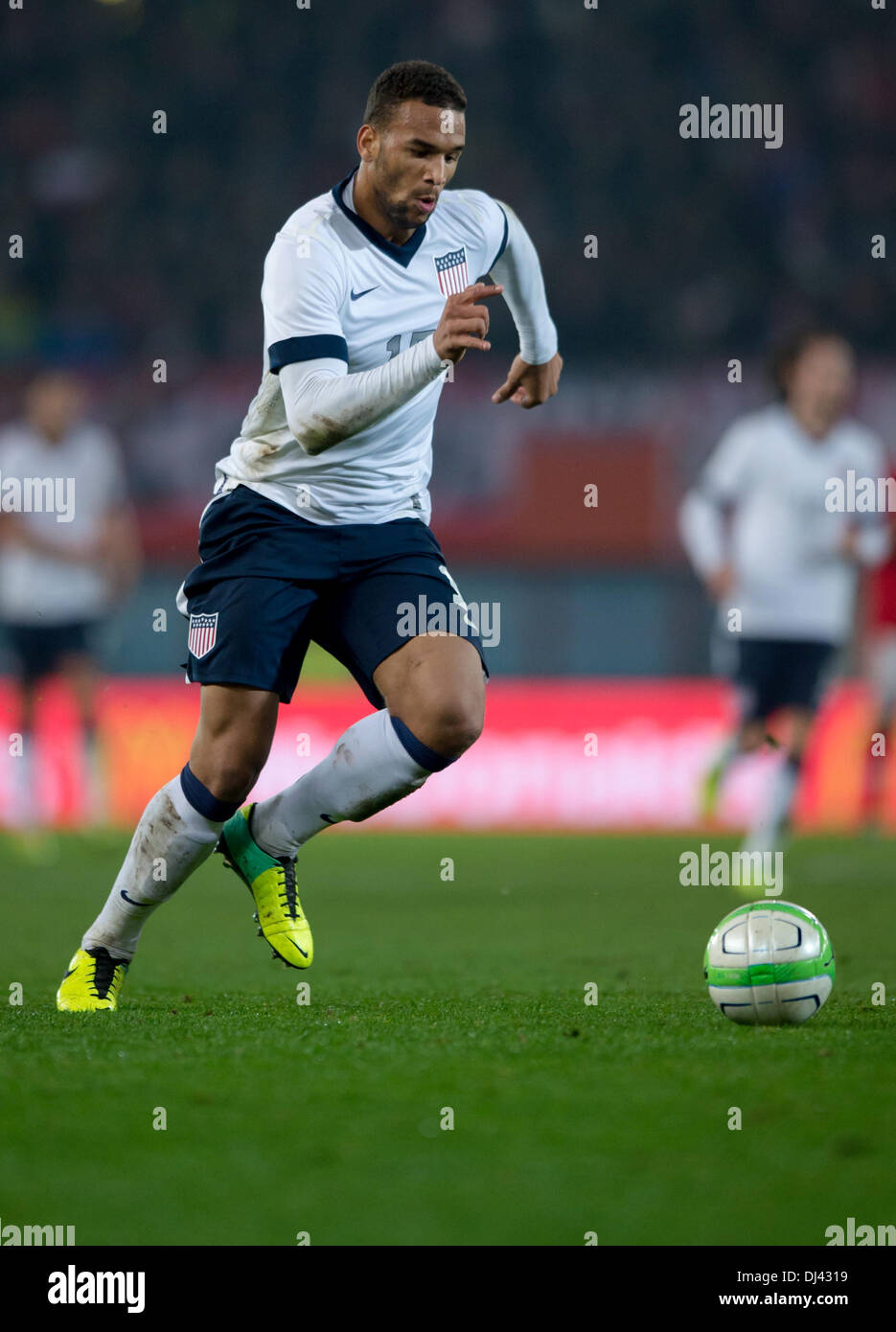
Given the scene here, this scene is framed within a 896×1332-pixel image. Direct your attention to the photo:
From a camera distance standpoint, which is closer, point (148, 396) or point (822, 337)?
point (822, 337)

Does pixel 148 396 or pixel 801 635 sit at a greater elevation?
pixel 148 396

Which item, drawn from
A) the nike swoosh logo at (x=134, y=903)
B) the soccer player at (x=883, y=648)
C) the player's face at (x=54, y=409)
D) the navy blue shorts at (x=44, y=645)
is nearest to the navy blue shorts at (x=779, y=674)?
the soccer player at (x=883, y=648)

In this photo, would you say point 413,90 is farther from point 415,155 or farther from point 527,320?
point 527,320

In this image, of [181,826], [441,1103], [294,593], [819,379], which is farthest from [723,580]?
[441,1103]

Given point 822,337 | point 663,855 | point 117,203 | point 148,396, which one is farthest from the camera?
point 117,203

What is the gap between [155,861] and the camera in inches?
162

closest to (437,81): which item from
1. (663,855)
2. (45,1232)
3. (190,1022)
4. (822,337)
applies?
(190,1022)

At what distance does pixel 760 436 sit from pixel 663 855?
2.62 meters

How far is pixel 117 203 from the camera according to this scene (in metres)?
18.2

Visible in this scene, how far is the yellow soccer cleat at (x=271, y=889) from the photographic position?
4184mm

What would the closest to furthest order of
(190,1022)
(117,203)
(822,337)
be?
(190,1022) → (822,337) → (117,203)

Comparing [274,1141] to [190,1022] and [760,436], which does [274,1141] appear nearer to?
[190,1022]

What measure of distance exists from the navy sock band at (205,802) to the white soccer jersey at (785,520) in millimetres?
4347

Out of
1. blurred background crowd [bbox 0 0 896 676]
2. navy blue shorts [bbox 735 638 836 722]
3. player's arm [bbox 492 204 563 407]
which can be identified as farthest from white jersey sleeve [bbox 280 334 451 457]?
blurred background crowd [bbox 0 0 896 676]
